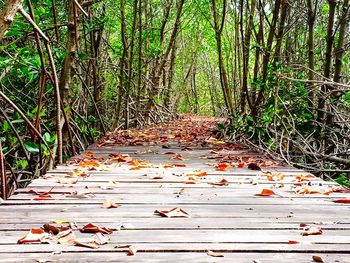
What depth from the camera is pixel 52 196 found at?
92.3 inches

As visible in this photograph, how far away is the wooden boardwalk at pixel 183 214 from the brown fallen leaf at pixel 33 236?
0.08 ft

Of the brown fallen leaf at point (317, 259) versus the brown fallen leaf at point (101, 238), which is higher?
the brown fallen leaf at point (101, 238)

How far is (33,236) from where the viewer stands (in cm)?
161

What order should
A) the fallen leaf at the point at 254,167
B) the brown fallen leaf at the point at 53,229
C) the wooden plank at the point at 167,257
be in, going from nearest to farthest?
the wooden plank at the point at 167,257 → the brown fallen leaf at the point at 53,229 → the fallen leaf at the point at 254,167

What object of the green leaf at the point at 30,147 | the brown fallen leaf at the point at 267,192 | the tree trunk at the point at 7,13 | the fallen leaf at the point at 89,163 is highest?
the tree trunk at the point at 7,13

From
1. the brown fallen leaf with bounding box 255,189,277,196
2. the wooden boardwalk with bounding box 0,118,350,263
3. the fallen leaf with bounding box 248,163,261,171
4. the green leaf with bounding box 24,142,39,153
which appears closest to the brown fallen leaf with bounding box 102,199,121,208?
the wooden boardwalk with bounding box 0,118,350,263

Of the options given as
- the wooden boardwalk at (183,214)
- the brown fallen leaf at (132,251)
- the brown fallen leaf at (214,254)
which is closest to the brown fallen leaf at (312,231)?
the wooden boardwalk at (183,214)

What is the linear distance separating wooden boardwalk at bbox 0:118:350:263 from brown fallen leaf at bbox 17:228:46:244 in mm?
23

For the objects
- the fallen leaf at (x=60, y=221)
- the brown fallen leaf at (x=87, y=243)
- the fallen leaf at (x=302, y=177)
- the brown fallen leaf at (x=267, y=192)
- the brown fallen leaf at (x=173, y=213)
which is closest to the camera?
the brown fallen leaf at (x=87, y=243)

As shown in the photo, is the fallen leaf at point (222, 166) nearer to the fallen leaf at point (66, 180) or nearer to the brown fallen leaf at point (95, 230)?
the fallen leaf at point (66, 180)

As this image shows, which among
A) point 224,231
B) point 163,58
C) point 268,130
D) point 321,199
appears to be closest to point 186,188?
point 321,199

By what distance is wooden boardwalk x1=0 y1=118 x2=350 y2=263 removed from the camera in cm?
150

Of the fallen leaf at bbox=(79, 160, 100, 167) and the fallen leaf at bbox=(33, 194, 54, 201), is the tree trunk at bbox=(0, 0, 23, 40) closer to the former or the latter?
the fallen leaf at bbox=(33, 194, 54, 201)

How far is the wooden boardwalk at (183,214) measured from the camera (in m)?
1.50
